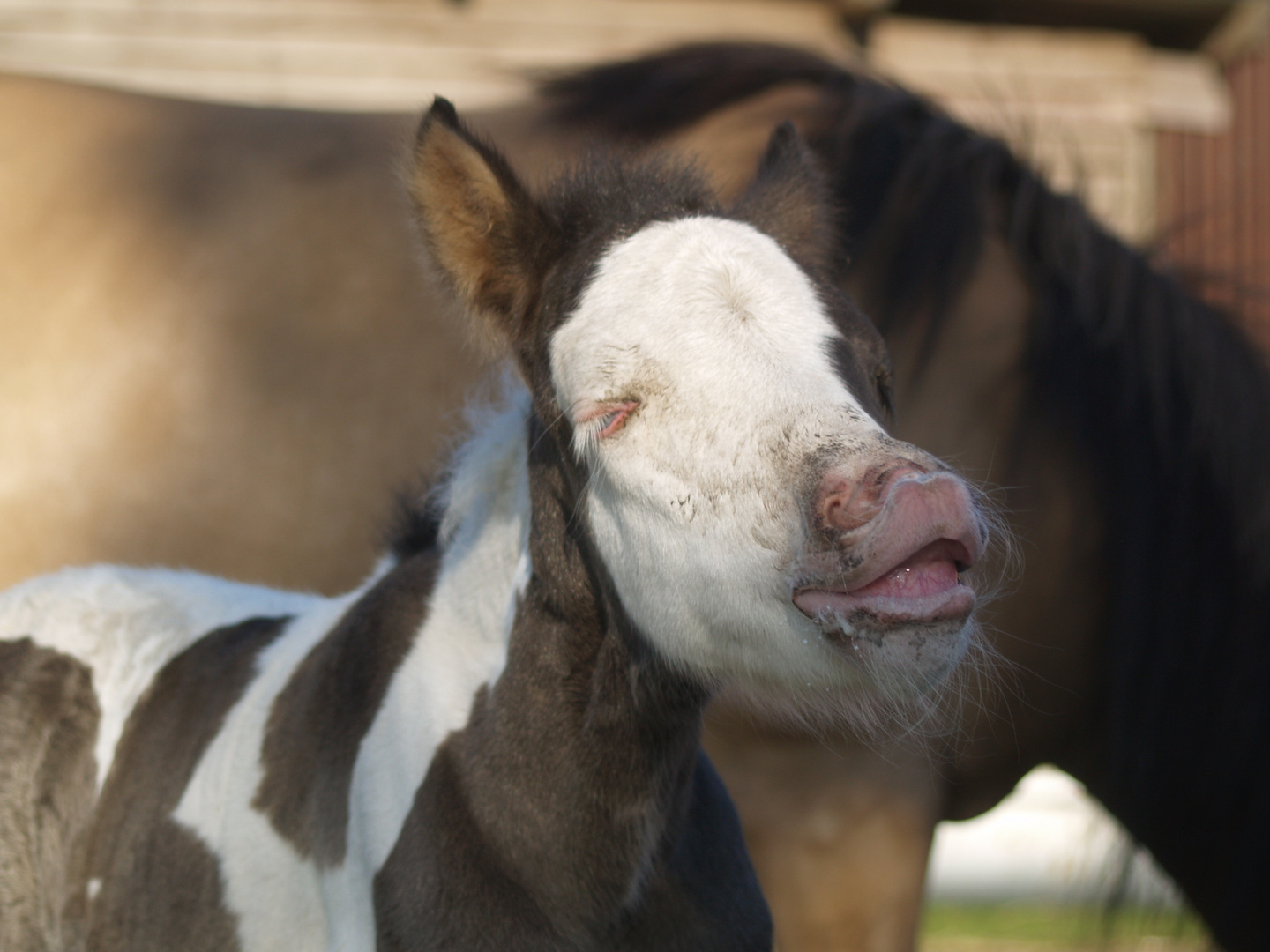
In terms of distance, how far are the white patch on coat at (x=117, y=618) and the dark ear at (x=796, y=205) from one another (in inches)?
41.1

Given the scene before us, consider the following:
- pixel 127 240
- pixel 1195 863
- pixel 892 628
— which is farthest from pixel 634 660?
pixel 127 240

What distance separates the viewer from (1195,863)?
275 cm

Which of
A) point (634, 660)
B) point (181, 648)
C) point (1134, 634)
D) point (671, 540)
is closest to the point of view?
point (671, 540)

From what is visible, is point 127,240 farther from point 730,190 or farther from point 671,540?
point 671,540

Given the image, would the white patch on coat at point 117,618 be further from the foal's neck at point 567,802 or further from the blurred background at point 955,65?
the blurred background at point 955,65

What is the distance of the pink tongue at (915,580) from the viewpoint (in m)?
1.26

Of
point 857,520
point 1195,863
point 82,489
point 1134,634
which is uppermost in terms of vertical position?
point 857,520

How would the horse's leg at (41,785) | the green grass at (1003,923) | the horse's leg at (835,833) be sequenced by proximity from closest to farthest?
the horse's leg at (41,785) → the horse's leg at (835,833) → the green grass at (1003,923)

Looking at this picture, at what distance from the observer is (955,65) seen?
5195 mm

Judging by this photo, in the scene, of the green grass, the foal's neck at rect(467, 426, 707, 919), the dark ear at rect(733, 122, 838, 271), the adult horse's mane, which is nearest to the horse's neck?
the foal's neck at rect(467, 426, 707, 919)

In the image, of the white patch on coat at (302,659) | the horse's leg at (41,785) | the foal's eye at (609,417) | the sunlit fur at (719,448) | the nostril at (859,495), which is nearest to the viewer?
the nostril at (859,495)

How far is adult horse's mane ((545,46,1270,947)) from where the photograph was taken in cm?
265

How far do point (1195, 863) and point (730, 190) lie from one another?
185cm

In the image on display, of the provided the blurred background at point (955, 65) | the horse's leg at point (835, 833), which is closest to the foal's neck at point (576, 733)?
the horse's leg at point (835, 833)
